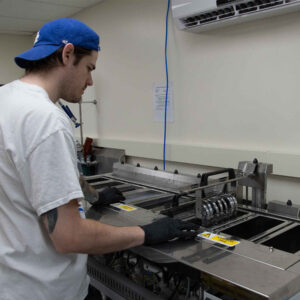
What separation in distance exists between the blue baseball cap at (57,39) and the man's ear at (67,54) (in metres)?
0.02

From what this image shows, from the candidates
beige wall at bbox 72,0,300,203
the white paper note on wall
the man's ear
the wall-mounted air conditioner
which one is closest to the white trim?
beige wall at bbox 72,0,300,203

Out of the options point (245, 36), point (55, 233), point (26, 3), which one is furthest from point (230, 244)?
point (26, 3)

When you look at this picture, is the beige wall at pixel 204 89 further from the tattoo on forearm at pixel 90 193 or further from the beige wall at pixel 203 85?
the tattoo on forearm at pixel 90 193

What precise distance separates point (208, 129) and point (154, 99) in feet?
1.87

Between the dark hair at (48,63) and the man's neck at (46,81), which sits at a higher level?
the dark hair at (48,63)

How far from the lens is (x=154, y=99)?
2.55 m

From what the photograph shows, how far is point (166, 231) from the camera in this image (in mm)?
1069

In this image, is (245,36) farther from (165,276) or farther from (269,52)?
(165,276)

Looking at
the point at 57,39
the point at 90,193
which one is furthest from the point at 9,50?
the point at 57,39

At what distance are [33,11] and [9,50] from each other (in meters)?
1.25

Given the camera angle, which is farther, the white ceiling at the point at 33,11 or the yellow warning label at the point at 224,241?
the white ceiling at the point at 33,11

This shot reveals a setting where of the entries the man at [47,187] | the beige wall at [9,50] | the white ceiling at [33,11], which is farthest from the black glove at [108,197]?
the beige wall at [9,50]

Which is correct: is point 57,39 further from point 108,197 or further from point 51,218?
point 108,197

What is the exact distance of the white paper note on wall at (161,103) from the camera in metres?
2.42
